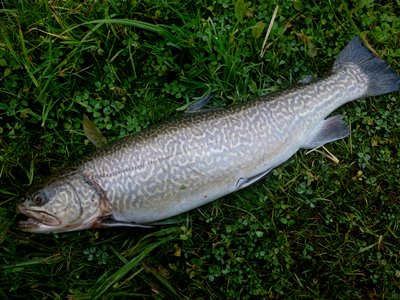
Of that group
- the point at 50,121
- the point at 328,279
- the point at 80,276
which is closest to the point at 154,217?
A: the point at 80,276

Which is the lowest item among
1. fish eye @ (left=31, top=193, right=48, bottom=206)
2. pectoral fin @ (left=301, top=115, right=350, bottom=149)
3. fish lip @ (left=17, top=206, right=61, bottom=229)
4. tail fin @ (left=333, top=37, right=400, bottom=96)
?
pectoral fin @ (left=301, top=115, right=350, bottom=149)

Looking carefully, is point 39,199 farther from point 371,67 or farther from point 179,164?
point 371,67

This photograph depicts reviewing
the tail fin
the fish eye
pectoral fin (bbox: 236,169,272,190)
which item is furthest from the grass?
the fish eye

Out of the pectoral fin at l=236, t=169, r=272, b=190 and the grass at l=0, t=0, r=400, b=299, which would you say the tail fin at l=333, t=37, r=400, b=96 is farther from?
the pectoral fin at l=236, t=169, r=272, b=190

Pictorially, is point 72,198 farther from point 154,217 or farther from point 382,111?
point 382,111

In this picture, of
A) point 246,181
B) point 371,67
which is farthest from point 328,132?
point 246,181

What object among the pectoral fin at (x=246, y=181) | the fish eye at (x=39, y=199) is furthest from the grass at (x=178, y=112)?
the fish eye at (x=39, y=199)

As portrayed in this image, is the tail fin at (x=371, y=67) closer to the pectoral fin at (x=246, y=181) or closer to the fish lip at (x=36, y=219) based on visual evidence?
the pectoral fin at (x=246, y=181)
